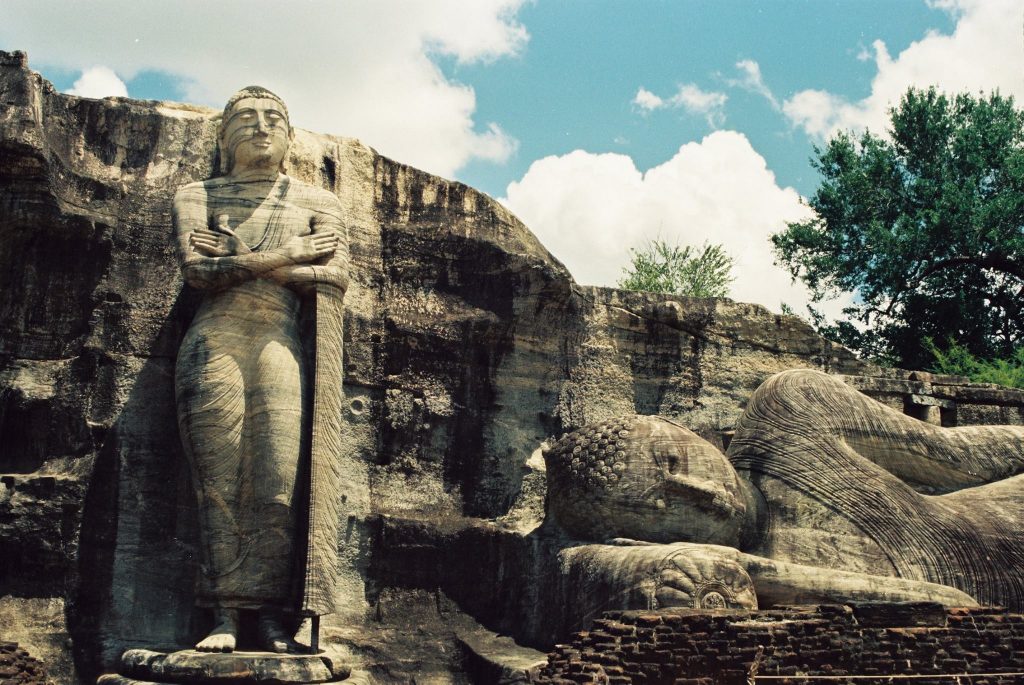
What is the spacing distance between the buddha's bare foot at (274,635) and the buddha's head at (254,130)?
2.65 metres

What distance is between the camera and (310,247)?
27.1 ft

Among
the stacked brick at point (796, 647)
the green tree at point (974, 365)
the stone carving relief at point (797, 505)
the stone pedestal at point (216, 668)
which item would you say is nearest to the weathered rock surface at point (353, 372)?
the stone pedestal at point (216, 668)

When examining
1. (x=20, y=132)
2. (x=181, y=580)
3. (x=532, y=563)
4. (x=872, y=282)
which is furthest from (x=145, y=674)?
(x=872, y=282)

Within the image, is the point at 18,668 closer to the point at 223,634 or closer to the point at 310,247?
the point at 223,634

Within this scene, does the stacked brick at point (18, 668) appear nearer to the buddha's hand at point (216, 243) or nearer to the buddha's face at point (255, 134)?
the buddha's hand at point (216, 243)

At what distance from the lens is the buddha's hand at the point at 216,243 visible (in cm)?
810

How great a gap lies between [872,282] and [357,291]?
1155 cm

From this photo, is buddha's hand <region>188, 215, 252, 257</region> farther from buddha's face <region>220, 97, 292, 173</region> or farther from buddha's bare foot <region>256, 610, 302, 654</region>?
buddha's bare foot <region>256, 610, 302, 654</region>

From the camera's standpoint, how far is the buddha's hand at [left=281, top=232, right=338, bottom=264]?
8.19 meters

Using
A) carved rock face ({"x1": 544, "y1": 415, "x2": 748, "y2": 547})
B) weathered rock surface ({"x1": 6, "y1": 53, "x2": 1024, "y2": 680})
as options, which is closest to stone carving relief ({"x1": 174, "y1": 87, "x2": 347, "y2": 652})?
weathered rock surface ({"x1": 6, "y1": 53, "x2": 1024, "y2": 680})

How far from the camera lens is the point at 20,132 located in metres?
8.13

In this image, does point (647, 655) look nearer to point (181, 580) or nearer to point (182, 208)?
point (181, 580)

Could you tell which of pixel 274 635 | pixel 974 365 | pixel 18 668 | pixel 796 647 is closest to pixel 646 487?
pixel 796 647

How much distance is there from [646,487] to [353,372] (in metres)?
2.00
